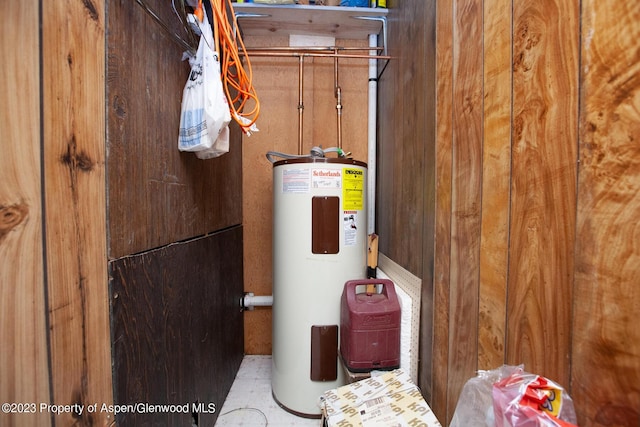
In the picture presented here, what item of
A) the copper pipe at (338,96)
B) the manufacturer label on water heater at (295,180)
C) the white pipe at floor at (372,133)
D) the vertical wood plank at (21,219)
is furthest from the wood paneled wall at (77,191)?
the white pipe at floor at (372,133)

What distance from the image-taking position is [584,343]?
45 centimetres

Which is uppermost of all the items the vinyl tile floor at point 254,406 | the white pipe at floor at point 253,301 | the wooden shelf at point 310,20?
the wooden shelf at point 310,20

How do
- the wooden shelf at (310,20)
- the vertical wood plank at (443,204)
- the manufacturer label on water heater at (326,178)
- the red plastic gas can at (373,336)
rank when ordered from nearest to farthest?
the vertical wood plank at (443,204) < the red plastic gas can at (373,336) < the manufacturer label on water heater at (326,178) < the wooden shelf at (310,20)

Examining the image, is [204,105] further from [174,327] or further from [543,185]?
[543,185]

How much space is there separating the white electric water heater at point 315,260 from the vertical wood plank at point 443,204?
17.1 inches

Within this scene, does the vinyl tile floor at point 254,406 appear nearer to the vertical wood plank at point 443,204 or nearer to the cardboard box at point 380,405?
the cardboard box at point 380,405

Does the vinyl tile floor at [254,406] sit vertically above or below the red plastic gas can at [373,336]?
below

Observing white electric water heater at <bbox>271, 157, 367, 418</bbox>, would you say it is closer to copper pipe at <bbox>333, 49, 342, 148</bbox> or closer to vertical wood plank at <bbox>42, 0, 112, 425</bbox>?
copper pipe at <bbox>333, 49, 342, 148</bbox>

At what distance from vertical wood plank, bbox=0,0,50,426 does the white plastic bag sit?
402 millimetres

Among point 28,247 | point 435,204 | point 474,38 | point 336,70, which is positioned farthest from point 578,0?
point 336,70

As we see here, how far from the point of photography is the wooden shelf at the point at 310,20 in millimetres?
1527

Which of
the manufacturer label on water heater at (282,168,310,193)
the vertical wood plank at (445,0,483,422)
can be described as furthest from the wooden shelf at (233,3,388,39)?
the manufacturer label on water heater at (282,168,310,193)

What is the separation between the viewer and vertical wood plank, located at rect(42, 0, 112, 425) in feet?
1.70

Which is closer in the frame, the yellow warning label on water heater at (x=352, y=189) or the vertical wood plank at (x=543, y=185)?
the vertical wood plank at (x=543, y=185)
